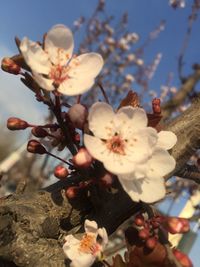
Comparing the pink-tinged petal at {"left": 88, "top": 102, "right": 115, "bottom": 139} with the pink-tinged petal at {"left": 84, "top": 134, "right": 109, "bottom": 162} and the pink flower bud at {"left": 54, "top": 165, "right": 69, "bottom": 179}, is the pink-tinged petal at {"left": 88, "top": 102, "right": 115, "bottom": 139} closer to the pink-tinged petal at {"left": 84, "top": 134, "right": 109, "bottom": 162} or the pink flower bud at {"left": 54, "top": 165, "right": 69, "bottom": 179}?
the pink-tinged petal at {"left": 84, "top": 134, "right": 109, "bottom": 162}

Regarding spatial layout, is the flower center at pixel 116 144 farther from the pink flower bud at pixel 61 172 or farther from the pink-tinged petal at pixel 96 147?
the pink flower bud at pixel 61 172

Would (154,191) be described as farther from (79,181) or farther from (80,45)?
(80,45)

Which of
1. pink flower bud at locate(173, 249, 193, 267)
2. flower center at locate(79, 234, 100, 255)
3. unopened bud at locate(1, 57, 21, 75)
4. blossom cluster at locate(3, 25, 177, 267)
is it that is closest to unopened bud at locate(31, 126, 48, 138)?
blossom cluster at locate(3, 25, 177, 267)

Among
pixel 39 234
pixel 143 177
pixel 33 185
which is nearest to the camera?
pixel 143 177

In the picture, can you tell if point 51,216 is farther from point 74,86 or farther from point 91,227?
point 74,86

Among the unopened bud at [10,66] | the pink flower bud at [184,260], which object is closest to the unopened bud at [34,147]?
the unopened bud at [10,66]

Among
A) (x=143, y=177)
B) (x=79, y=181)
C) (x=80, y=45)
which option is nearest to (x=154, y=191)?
(x=143, y=177)
